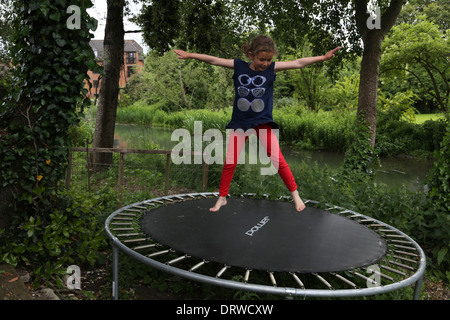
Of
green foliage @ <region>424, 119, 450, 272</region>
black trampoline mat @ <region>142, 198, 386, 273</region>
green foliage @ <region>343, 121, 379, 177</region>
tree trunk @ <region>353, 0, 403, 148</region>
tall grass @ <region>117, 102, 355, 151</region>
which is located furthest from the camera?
tall grass @ <region>117, 102, 355, 151</region>

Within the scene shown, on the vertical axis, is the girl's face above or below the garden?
above

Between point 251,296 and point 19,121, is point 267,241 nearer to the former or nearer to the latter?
point 251,296

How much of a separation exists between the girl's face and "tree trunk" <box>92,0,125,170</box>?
3933 mm

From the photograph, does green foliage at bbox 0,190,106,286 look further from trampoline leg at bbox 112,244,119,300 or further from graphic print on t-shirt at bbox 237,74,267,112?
graphic print on t-shirt at bbox 237,74,267,112

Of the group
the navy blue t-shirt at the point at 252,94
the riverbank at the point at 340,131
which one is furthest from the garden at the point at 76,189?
the riverbank at the point at 340,131

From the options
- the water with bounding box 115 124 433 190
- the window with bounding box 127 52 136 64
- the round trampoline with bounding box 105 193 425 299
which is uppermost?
the window with bounding box 127 52 136 64

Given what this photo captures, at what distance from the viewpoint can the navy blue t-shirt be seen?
207cm

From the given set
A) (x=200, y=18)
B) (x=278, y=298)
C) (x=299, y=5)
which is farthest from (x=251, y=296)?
(x=299, y=5)

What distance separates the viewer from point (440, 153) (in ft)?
10.0

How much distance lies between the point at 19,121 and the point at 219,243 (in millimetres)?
A: 1324

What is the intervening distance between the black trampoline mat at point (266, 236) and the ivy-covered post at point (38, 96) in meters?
0.72

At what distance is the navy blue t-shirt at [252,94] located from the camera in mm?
2066

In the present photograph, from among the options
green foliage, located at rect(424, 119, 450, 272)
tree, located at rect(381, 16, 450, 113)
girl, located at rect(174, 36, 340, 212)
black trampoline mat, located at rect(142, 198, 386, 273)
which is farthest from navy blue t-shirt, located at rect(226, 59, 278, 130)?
tree, located at rect(381, 16, 450, 113)

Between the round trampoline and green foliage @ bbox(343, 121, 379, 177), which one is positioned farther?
green foliage @ bbox(343, 121, 379, 177)
